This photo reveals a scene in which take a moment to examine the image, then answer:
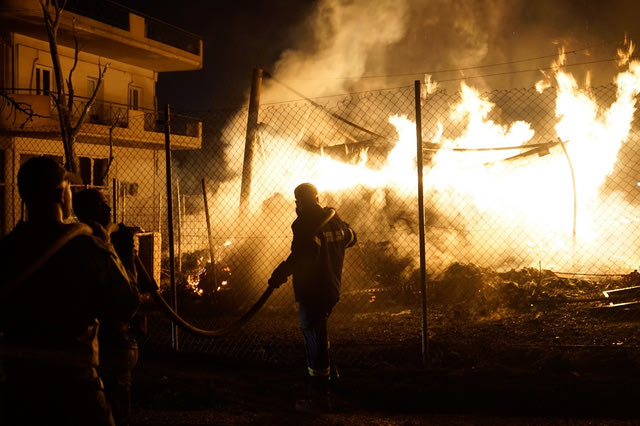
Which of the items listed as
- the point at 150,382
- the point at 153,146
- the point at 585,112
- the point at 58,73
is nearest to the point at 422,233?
the point at 150,382

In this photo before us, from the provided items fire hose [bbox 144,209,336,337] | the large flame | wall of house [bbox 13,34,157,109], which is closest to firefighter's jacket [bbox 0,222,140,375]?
fire hose [bbox 144,209,336,337]

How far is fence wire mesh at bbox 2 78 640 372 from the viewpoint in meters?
7.38

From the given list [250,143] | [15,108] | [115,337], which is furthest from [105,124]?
[115,337]

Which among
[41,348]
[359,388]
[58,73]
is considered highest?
[58,73]

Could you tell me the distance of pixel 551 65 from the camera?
2022 centimetres

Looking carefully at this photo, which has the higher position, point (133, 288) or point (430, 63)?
point (430, 63)

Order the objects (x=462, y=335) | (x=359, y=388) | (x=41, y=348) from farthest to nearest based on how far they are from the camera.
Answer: (x=462, y=335) < (x=359, y=388) < (x=41, y=348)

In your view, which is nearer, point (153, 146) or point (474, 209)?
point (474, 209)

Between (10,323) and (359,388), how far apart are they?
3465 mm

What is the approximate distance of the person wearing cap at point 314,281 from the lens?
183 inches

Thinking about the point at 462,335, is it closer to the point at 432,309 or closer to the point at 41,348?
the point at 432,309

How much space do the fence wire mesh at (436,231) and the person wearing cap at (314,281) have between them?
1309 mm

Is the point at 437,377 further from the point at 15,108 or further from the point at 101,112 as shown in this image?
the point at 101,112

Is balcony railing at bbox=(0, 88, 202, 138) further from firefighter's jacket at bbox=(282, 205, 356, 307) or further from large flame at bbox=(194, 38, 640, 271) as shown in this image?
Result: firefighter's jacket at bbox=(282, 205, 356, 307)
